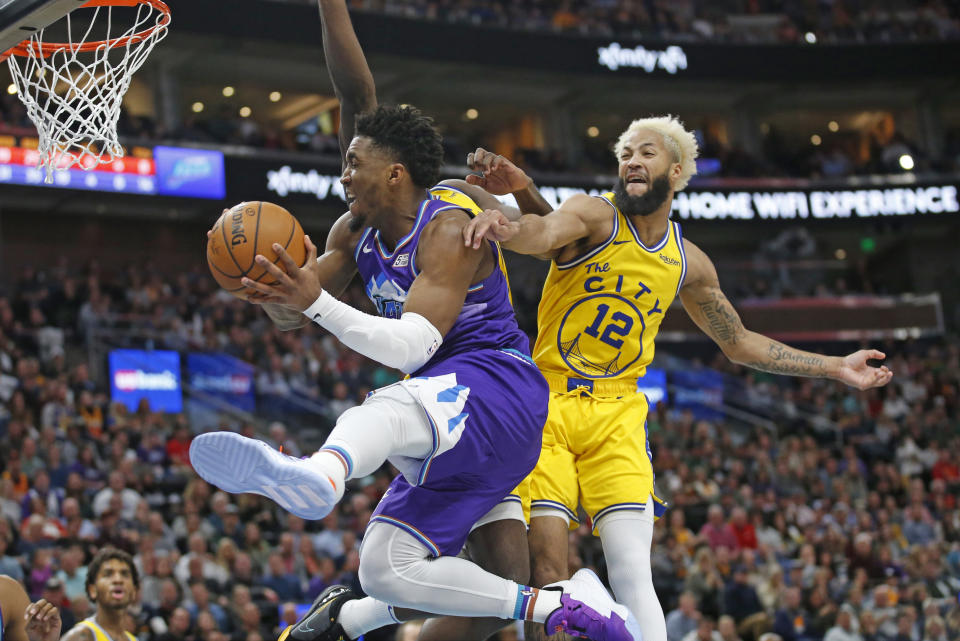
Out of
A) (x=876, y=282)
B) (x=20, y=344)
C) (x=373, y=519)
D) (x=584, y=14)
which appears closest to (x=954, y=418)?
(x=876, y=282)

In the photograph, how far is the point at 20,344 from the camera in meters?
14.2

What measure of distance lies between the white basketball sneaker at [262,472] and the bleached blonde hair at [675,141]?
2604 millimetres

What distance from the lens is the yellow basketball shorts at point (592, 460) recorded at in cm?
499

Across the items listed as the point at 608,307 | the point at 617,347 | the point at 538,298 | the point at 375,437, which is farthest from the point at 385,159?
the point at 538,298

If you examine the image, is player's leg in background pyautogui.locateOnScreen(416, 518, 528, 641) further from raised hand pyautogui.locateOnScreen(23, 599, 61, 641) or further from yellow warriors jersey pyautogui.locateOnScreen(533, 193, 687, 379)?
raised hand pyautogui.locateOnScreen(23, 599, 61, 641)

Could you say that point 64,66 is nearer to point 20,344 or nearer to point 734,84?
point 20,344

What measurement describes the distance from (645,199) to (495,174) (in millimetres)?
866

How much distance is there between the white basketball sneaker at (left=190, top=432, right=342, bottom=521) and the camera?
361cm

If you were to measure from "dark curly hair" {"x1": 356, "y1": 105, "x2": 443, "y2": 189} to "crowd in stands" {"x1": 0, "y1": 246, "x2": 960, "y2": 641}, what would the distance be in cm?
257

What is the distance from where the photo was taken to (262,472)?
3.65 meters

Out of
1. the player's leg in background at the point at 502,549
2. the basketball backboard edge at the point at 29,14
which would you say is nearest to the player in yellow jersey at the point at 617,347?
the player's leg in background at the point at 502,549

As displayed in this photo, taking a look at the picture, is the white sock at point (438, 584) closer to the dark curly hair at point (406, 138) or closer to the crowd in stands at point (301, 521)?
the dark curly hair at point (406, 138)

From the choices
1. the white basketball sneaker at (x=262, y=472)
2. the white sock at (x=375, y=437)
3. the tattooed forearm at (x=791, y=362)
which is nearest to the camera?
the white basketball sneaker at (x=262, y=472)

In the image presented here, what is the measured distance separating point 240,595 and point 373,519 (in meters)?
5.71
